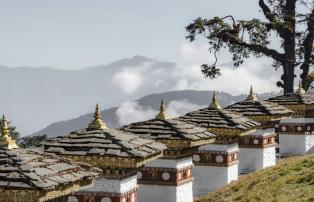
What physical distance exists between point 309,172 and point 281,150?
8.25 m

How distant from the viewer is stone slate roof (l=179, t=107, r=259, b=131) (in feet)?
65.5

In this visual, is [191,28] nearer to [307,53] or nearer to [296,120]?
[307,53]

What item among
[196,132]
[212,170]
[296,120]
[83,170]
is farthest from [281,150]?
[83,170]

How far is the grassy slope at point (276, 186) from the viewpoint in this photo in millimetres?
16195

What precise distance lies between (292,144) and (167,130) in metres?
10.9

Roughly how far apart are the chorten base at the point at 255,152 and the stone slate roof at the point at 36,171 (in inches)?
483

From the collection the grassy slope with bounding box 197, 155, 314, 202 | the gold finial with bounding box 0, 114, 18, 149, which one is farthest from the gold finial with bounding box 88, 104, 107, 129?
the grassy slope with bounding box 197, 155, 314, 202

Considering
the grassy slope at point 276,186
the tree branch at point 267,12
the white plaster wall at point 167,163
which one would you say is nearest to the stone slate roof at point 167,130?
the white plaster wall at point 167,163

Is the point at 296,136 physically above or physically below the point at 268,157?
above

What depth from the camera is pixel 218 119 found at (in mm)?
20453

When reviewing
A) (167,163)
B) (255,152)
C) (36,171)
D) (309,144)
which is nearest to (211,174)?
(167,163)

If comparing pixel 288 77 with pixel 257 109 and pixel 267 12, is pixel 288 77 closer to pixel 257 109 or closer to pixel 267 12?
pixel 267 12

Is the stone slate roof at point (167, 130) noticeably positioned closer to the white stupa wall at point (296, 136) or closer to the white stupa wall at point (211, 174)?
the white stupa wall at point (211, 174)

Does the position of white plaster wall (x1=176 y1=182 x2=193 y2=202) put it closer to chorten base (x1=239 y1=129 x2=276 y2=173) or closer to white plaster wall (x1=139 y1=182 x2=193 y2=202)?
white plaster wall (x1=139 y1=182 x2=193 y2=202)
